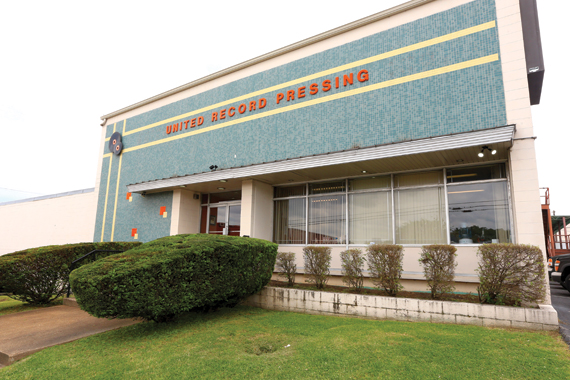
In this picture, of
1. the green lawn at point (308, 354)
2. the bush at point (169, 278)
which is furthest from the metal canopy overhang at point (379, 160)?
the green lawn at point (308, 354)

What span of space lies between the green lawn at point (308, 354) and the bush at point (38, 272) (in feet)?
12.8

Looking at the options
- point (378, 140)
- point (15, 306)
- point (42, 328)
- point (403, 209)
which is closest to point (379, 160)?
point (378, 140)

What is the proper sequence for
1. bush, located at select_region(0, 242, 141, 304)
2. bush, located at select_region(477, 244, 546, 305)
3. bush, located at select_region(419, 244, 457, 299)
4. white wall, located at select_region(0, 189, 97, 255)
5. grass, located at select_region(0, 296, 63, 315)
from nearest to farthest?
bush, located at select_region(477, 244, 546, 305), bush, located at select_region(419, 244, 457, 299), bush, located at select_region(0, 242, 141, 304), grass, located at select_region(0, 296, 63, 315), white wall, located at select_region(0, 189, 97, 255)

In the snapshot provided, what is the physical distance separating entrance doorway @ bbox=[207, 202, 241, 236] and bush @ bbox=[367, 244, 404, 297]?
6215 millimetres

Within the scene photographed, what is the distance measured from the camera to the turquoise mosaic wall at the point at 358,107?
277 inches

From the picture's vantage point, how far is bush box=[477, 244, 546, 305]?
500cm

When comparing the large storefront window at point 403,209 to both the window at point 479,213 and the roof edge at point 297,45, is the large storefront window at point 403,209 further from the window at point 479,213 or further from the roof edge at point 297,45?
the roof edge at point 297,45

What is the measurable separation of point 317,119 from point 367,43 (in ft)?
8.03

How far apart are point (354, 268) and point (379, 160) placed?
263 cm

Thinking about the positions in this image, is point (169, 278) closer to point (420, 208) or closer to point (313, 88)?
point (420, 208)

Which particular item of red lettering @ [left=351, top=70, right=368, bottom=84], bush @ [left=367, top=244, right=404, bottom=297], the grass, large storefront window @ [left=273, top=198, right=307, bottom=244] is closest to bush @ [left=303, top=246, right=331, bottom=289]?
bush @ [left=367, top=244, right=404, bottom=297]

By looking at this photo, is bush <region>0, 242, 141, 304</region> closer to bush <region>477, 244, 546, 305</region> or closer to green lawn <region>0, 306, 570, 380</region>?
green lawn <region>0, 306, 570, 380</region>

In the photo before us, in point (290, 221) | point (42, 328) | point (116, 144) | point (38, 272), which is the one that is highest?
point (116, 144)

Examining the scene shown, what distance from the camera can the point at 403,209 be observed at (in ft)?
26.6
